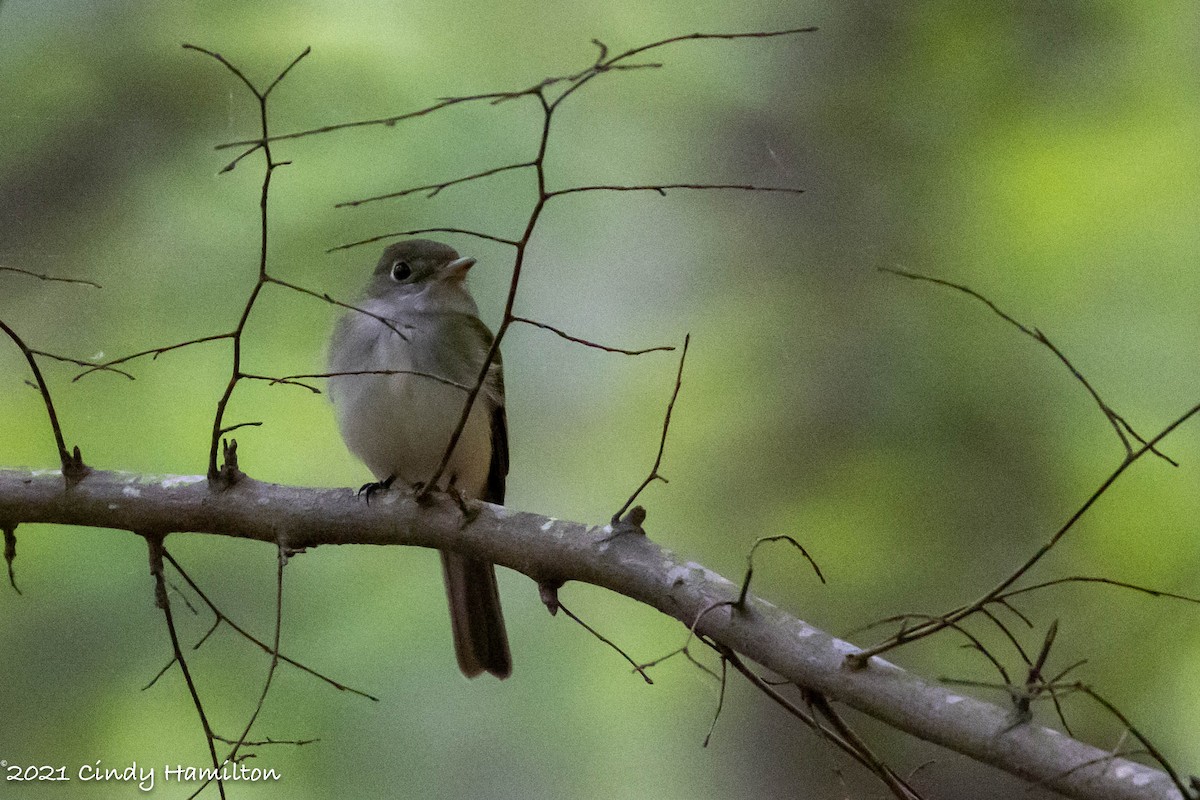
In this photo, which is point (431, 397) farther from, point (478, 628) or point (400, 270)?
point (478, 628)

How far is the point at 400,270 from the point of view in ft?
8.83

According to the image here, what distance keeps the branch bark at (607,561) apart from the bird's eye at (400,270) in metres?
0.89

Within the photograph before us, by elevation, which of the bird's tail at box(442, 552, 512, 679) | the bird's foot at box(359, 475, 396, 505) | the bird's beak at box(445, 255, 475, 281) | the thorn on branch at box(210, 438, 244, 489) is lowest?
the bird's tail at box(442, 552, 512, 679)

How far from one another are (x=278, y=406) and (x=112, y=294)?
0.47m

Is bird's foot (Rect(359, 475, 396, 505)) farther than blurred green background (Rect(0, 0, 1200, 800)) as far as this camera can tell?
No

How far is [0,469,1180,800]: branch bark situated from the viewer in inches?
53.4

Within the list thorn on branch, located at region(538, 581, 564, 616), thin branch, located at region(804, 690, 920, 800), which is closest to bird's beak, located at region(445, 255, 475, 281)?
thorn on branch, located at region(538, 581, 564, 616)

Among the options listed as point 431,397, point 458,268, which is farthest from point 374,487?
point 458,268

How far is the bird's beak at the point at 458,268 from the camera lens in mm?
2559

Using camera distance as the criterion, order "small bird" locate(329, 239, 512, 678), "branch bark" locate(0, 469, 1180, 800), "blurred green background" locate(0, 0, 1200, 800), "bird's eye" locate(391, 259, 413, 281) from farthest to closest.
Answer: "blurred green background" locate(0, 0, 1200, 800) < "bird's eye" locate(391, 259, 413, 281) < "small bird" locate(329, 239, 512, 678) < "branch bark" locate(0, 469, 1180, 800)

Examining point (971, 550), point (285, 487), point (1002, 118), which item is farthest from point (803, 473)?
point (285, 487)

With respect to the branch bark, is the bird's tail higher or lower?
lower

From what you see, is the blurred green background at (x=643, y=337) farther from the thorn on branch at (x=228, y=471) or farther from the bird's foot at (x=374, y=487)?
the thorn on branch at (x=228, y=471)

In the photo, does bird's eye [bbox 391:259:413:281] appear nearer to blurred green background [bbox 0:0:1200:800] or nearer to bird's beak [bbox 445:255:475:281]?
bird's beak [bbox 445:255:475:281]
